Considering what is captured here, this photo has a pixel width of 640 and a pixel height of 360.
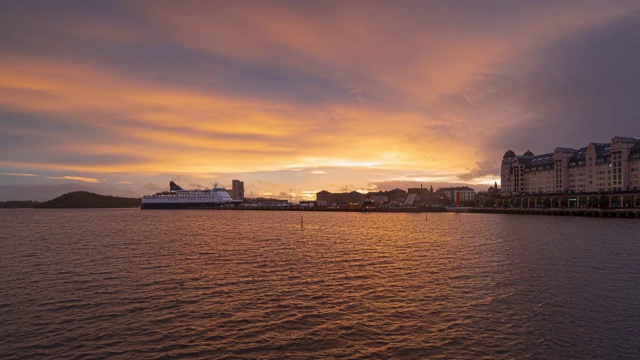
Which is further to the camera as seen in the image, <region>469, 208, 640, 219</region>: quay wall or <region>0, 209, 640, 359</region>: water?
<region>469, 208, 640, 219</region>: quay wall

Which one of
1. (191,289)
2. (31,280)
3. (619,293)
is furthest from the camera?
(31,280)

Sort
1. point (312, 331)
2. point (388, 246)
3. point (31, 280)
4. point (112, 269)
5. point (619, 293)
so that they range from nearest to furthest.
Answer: point (312, 331) < point (619, 293) < point (31, 280) < point (112, 269) < point (388, 246)

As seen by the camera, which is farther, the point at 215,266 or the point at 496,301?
the point at 215,266

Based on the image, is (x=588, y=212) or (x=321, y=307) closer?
(x=321, y=307)

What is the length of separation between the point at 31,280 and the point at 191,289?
49.8 ft

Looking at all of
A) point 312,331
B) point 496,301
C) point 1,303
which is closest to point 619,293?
point 496,301

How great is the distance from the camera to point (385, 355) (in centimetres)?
1711

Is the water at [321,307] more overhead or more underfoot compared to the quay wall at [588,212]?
more underfoot

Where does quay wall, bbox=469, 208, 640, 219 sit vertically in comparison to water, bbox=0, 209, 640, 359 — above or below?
above

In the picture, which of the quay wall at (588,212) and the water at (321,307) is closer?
the water at (321,307)

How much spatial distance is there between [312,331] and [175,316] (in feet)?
27.6

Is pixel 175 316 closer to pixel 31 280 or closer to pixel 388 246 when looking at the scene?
pixel 31 280

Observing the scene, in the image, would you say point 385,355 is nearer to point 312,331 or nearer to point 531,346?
point 312,331

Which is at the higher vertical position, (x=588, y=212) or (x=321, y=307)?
(x=588, y=212)
